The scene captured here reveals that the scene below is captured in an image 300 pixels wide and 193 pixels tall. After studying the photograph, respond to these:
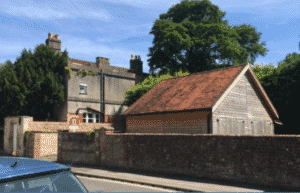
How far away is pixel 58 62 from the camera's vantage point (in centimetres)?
3108

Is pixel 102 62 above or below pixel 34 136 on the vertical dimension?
above

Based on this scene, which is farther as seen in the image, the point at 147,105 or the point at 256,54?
the point at 256,54

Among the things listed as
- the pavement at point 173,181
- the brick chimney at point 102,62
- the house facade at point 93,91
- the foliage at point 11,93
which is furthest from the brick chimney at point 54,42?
the pavement at point 173,181

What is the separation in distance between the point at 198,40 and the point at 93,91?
15.2 metres

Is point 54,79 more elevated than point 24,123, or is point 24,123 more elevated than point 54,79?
point 54,79

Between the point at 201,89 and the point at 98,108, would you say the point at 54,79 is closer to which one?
the point at 98,108

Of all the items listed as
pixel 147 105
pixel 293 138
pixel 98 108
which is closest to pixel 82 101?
pixel 98 108

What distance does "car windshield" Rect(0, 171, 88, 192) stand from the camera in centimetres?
316

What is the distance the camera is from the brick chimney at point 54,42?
33.7 m

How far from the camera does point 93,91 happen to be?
3350 centimetres

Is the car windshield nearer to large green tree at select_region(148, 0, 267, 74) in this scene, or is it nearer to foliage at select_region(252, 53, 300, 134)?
foliage at select_region(252, 53, 300, 134)

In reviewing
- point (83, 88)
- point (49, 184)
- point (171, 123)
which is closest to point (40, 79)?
point (83, 88)

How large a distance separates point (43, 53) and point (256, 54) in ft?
101

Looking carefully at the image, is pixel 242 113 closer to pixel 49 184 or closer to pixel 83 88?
pixel 49 184
